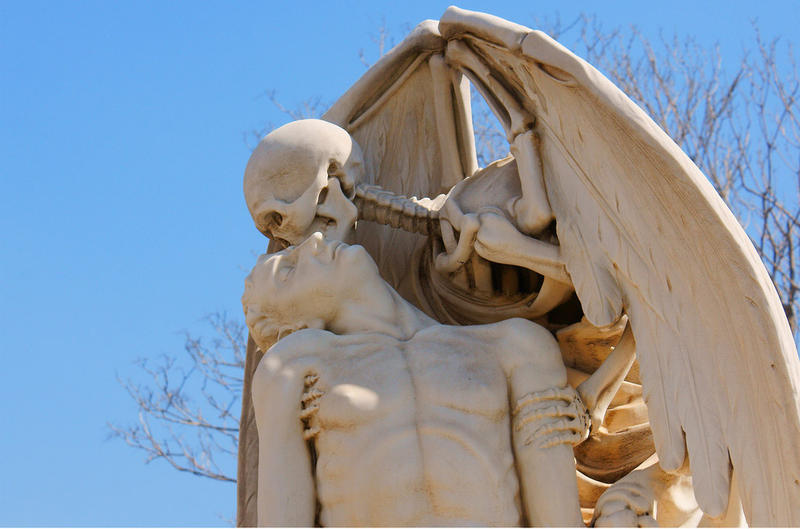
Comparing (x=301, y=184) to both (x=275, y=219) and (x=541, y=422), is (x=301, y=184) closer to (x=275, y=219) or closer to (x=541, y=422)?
(x=275, y=219)

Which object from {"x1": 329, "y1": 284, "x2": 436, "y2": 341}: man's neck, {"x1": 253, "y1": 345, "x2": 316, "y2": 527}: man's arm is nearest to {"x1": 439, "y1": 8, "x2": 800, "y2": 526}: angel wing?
{"x1": 329, "y1": 284, "x2": 436, "y2": 341}: man's neck

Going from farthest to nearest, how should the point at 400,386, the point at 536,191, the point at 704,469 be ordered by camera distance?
the point at 536,191 < the point at 400,386 < the point at 704,469

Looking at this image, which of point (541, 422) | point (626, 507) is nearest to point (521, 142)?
point (541, 422)

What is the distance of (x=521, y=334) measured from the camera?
4.08m

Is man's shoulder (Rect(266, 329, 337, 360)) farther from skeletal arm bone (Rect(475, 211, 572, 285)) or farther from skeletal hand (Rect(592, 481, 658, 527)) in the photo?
skeletal hand (Rect(592, 481, 658, 527))

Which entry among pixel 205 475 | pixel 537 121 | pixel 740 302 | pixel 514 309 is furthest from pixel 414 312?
pixel 205 475

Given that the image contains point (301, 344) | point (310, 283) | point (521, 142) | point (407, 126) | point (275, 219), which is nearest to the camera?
point (301, 344)

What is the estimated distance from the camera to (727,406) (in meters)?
3.78

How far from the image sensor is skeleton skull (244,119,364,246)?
4.39 m

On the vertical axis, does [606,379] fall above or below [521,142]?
below

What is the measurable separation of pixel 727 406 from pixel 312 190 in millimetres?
Answer: 1540

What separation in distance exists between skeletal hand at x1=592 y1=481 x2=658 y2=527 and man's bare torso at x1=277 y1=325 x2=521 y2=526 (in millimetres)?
275

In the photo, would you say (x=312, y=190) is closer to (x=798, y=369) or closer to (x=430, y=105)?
(x=430, y=105)

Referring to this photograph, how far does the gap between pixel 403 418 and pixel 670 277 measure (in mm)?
920
